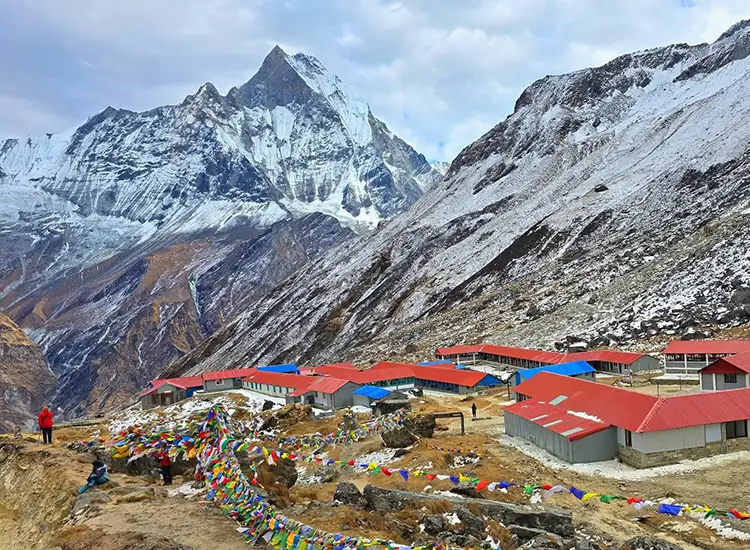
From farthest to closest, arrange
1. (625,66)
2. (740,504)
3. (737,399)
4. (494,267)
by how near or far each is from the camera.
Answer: (625,66), (494,267), (737,399), (740,504)

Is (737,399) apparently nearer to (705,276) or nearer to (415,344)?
(705,276)

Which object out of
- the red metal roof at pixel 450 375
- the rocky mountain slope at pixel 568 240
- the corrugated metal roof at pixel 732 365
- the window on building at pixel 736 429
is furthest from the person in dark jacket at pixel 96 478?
the rocky mountain slope at pixel 568 240

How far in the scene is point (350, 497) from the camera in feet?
60.9

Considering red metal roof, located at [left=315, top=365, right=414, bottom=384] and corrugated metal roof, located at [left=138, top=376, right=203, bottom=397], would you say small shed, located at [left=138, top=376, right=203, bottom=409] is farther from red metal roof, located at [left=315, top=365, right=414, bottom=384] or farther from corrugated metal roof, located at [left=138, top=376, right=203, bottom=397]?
red metal roof, located at [left=315, top=365, right=414, bottom=384]

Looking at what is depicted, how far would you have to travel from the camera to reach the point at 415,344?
242 feet

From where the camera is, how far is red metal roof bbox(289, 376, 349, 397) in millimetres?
48972

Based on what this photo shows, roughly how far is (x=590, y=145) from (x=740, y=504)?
4456 inches

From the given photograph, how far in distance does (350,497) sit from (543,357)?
122 feet

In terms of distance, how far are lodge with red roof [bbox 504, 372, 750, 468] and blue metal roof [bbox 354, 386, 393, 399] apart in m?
18.8

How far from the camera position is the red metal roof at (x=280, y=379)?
2172 inches

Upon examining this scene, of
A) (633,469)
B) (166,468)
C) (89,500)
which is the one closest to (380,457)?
(633,469)

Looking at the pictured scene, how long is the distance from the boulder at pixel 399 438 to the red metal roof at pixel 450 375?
1996 cm

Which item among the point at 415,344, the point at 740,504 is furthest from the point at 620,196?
the point at 740,504

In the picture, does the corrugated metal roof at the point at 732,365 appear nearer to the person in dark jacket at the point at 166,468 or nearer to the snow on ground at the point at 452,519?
the snow on ground at the point at 452,519
